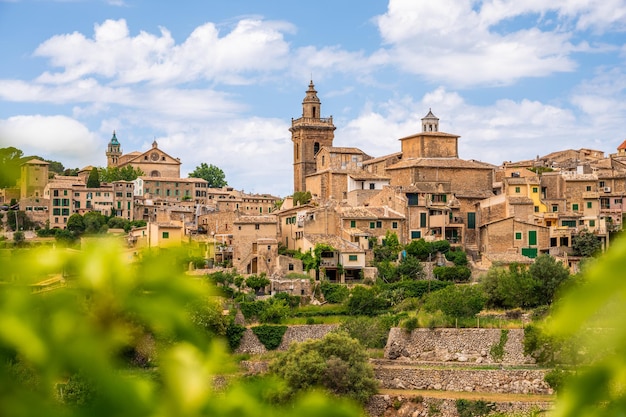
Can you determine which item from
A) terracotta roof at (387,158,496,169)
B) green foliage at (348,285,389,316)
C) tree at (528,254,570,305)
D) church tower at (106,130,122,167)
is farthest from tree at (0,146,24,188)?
church tower at (106,130,122,167)

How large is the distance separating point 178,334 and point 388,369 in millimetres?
34166

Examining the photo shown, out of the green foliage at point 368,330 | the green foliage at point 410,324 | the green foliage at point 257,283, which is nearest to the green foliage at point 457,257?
the green foliage at point 410,324

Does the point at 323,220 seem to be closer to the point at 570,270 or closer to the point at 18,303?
the point at 570,270

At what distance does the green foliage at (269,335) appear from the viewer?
3925cm

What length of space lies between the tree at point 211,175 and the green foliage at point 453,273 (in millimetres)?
41143

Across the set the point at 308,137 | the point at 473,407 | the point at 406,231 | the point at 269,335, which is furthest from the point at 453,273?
the point at 308,137

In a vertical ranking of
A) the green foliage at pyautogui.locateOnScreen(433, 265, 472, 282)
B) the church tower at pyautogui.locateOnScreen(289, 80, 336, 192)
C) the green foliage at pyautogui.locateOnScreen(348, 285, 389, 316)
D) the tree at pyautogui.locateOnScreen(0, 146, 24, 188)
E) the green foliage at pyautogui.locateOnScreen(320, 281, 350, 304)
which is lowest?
the green foliage at pyautogui.locateOnScreen(348, 285, 389, 316)

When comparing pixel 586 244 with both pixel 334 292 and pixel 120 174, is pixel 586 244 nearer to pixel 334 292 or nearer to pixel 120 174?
pixel 334 292

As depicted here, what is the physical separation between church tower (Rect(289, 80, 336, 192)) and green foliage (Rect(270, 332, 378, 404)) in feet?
110

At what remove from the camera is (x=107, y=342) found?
2014 mm

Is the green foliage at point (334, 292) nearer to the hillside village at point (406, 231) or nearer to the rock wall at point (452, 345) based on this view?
the hillside village at point (406, 231)

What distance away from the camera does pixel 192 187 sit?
68500 millimetres

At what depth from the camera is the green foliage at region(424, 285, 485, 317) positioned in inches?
1513

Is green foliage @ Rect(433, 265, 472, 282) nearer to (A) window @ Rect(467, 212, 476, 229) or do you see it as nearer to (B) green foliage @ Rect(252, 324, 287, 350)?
(A) window @ Rect(467, 212, 476, 229)
